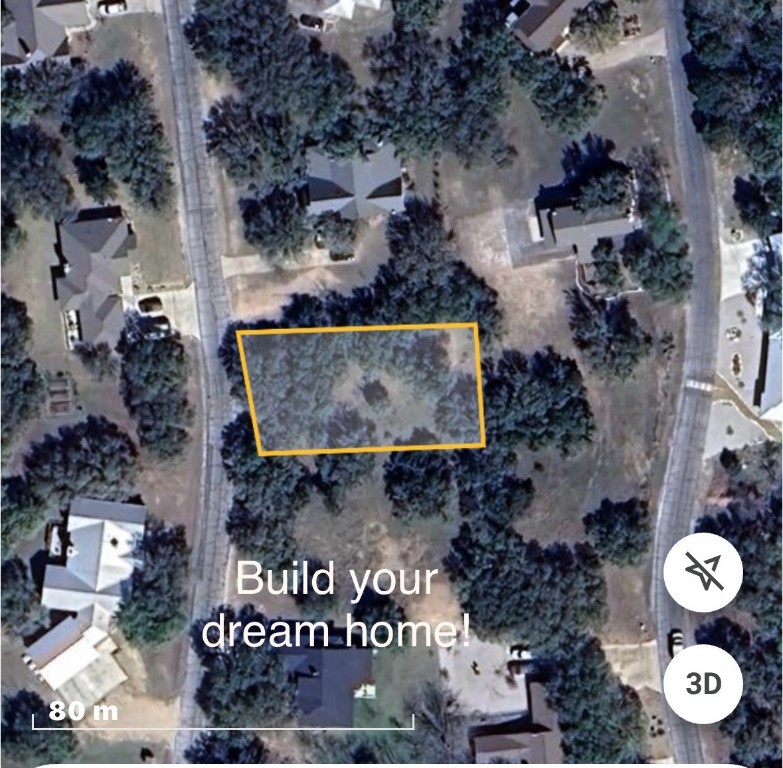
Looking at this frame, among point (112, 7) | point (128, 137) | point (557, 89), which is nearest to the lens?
point (557, 89)

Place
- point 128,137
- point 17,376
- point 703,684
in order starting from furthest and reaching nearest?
point 17,376 → point 128,137 → point 703,684

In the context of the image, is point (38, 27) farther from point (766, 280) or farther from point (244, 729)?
point (766, 280)

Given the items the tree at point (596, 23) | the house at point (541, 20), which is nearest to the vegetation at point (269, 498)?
the house at point (541, 20)

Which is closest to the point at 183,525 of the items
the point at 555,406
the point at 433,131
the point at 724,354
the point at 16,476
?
the point at 16,476

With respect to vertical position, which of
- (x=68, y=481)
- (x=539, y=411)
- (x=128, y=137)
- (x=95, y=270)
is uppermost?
(x=128, y=137)

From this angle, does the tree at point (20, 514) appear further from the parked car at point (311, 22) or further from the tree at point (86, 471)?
the parked car at point (311, 22)

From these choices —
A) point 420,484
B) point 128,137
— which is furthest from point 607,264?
point 128,137
